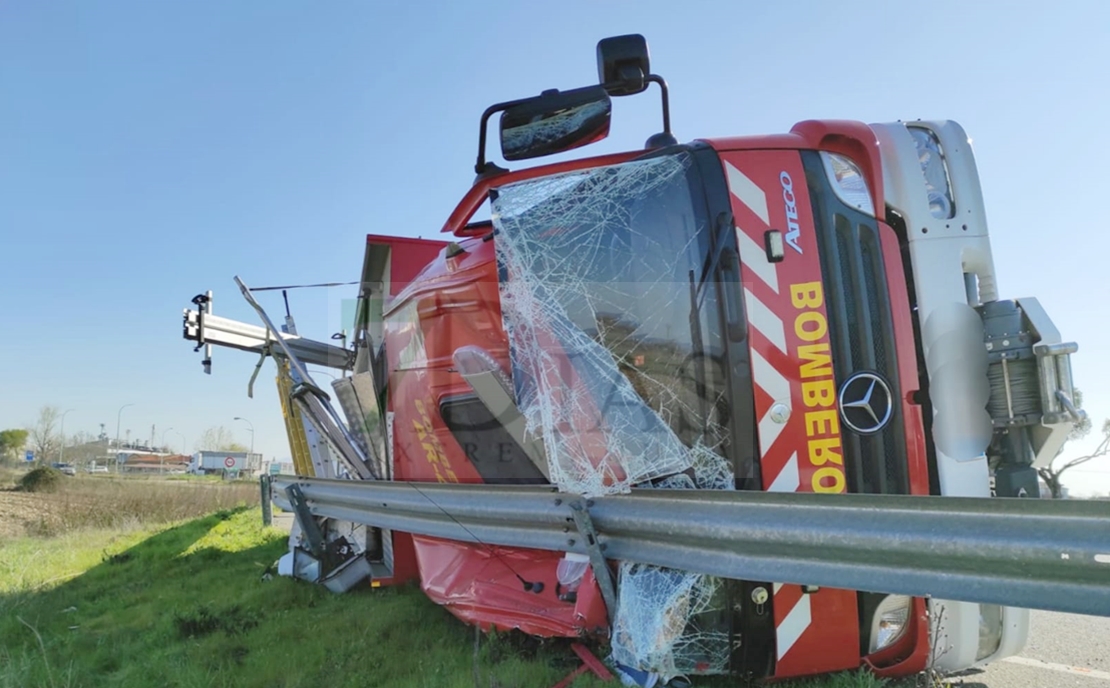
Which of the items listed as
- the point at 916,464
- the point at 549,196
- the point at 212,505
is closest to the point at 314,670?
the point at 549,196

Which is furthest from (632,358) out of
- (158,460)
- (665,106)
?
(158,460)

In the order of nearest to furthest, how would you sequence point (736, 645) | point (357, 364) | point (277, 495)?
point (736, 645) → point (357, 364) → point (277, 495)

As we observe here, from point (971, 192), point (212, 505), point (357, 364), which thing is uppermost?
point (971, 192)

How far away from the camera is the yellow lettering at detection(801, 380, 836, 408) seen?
202cm

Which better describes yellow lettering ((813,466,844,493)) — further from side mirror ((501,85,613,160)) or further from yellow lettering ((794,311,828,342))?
side mirror ((501,85,613,160))

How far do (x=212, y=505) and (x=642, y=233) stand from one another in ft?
57.7

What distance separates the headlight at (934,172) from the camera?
7.22ft

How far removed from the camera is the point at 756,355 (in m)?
2.03

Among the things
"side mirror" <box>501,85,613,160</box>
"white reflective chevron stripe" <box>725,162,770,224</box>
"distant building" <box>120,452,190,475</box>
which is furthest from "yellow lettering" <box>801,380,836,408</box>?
"distant building" <box>120,452,190,475</box>

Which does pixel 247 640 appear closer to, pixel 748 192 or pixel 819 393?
pixel 819 393

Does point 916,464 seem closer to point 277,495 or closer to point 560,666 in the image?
point 560,666

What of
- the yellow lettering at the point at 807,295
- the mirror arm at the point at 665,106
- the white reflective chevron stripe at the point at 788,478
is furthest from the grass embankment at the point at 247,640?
the mirror arm at the point at 665,106

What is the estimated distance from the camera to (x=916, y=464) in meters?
2.03

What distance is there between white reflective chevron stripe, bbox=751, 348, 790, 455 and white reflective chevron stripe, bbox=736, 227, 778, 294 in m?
0.23
